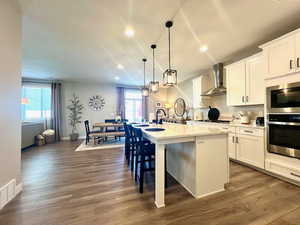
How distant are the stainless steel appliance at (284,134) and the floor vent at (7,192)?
13.3 ft

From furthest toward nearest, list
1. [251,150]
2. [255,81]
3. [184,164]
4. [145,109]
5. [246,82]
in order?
1. [145,109]
2. [246,82]
3. [255,81]
4. [251,150]
5. [184,164]

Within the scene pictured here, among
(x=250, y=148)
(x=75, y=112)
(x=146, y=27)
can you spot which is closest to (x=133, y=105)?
(x=75, y=112)

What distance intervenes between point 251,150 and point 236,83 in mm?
1618

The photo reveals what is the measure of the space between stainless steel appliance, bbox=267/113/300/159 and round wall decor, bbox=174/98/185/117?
416 cm

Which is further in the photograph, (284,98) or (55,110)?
(55,110)

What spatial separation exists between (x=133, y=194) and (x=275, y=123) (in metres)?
2.64

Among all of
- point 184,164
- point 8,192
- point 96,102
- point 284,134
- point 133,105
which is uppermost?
point 96,102

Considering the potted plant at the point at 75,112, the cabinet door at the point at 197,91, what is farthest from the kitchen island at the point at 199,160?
the potted plant at the point at 75,112

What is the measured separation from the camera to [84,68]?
479cm

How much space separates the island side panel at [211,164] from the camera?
6.27 ft

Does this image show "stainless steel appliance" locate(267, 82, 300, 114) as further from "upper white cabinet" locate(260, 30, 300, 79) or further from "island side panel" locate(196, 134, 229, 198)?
"island side panel" locate(196, 134, 229, 198)

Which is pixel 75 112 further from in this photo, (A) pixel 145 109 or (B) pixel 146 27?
(B) pixel 146 27

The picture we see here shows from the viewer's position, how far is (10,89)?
188 cm

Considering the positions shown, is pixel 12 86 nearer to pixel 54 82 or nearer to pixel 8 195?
pixel 8 195
